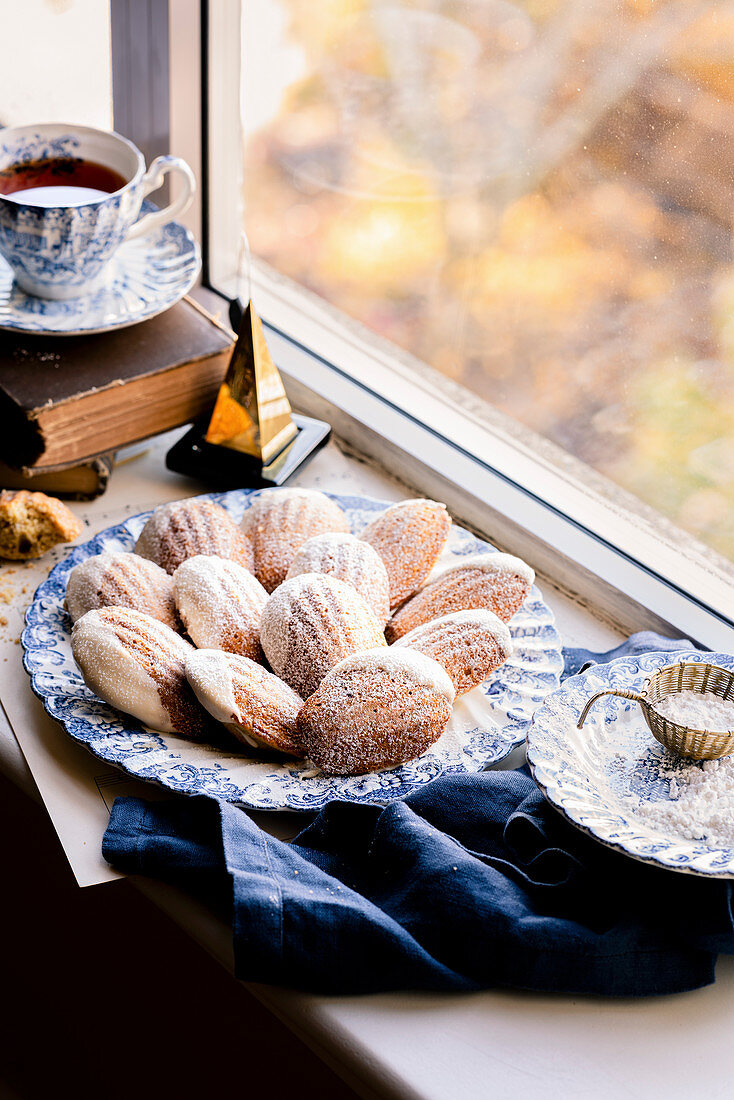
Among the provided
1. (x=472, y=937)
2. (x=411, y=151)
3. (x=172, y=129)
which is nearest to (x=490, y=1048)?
(x=472, y=937)

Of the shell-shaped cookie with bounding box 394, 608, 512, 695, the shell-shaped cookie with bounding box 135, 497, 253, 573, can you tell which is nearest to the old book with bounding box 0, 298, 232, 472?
the shell-shaped cookie with bounding box 135, 497, 253, 573

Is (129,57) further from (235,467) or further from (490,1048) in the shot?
(490,1048)

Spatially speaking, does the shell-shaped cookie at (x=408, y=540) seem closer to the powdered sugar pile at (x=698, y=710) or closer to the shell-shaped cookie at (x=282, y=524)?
the shell-shaped cookie at (x=282, y=524)

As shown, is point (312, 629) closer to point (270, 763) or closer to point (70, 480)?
point (270, 763)

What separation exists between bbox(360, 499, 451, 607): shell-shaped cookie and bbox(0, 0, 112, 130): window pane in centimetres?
62

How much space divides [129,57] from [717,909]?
980mm

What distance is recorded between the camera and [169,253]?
1.05 meters

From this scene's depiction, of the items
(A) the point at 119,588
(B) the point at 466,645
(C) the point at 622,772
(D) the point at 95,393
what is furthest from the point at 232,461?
(C) the point at 622,772

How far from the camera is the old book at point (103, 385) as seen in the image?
91 cm

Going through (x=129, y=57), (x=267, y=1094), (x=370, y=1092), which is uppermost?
(x=129, y=57)

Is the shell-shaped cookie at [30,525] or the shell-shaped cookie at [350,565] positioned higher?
the shell-shaped cookie at [350,565]

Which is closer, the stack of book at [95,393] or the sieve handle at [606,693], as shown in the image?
the sieve handle at [606,693]

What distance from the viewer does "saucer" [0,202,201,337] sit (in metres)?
0.94

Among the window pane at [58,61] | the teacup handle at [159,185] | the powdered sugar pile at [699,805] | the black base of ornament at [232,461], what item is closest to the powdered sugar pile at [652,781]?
the powdered sugar pile at [699,805]
